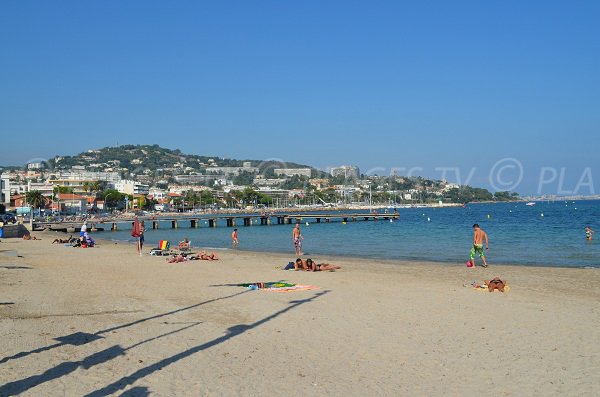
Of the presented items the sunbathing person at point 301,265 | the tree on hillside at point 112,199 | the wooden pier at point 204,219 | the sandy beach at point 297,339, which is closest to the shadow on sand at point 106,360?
the sandy beach at point 297,339

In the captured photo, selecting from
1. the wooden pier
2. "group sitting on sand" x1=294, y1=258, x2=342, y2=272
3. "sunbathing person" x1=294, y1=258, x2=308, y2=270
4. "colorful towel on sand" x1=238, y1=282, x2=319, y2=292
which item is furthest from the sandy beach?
the wooden pier

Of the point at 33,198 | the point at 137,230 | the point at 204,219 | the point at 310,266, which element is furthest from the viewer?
the point at 33,198

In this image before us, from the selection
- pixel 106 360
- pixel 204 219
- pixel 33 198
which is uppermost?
pixel 33 198

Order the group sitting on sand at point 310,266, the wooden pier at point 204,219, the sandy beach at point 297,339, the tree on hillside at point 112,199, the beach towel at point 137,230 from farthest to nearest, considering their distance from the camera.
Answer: the tree on hillside at point 112,199 < the wooden pier at point 204,219 < the beach towel at point 137,230 < the group sitting on sand at point 310,266 < the sandy beach at point 297,339

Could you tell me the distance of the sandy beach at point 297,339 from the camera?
19.6ft

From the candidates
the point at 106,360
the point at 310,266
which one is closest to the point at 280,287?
the point at 310,266

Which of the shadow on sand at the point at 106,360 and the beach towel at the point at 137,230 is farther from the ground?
the beach towel at the point at 137,230

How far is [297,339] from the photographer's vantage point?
8.08 metres

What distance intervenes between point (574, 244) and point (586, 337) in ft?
84.3

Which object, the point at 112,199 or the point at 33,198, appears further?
the point at 112,199

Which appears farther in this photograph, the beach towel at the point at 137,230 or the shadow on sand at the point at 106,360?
the beach towel at the point at 137,230

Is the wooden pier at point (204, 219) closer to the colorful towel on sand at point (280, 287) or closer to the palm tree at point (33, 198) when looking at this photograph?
the palm tree at point (33, 198)

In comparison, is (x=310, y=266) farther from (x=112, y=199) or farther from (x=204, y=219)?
(x=112, y=199)

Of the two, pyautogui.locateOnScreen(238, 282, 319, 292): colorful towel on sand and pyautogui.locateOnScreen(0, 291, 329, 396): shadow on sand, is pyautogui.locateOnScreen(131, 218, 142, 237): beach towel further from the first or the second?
pyautogui.locateOnScreen(0, 291, 329, 396): shadow on sand
